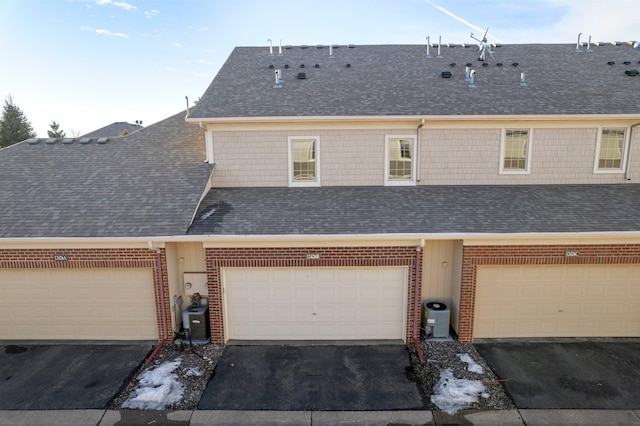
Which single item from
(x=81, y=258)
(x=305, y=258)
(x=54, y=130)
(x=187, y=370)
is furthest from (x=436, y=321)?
(x=54, y=130)

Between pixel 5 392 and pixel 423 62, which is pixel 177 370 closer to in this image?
pixel 5 392

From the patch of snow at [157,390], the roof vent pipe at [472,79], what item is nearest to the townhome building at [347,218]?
the roof vent pipe at [472,79]

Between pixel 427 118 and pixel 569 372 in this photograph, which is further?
pixel 427 118

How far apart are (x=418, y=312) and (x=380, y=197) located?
302 cm

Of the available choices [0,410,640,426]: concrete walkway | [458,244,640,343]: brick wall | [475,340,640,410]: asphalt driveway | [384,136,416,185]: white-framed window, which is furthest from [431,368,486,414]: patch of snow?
[384,136,416,185]: white-framed window

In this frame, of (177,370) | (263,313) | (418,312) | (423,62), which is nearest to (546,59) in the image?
(423,62)

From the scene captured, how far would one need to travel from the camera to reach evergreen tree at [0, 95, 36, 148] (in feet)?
110

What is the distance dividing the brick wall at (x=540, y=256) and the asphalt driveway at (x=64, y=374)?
7.78 metres

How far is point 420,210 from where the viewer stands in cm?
890

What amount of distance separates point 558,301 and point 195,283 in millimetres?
8999

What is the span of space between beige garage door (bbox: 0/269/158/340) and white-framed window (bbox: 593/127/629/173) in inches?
482

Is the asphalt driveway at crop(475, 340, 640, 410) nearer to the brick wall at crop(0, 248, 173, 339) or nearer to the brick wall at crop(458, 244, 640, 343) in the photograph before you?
the brick wall at crop(458, 244, 640, 343)

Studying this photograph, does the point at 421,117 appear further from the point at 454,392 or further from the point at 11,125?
the point at 11,125

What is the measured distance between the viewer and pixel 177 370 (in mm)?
7699
